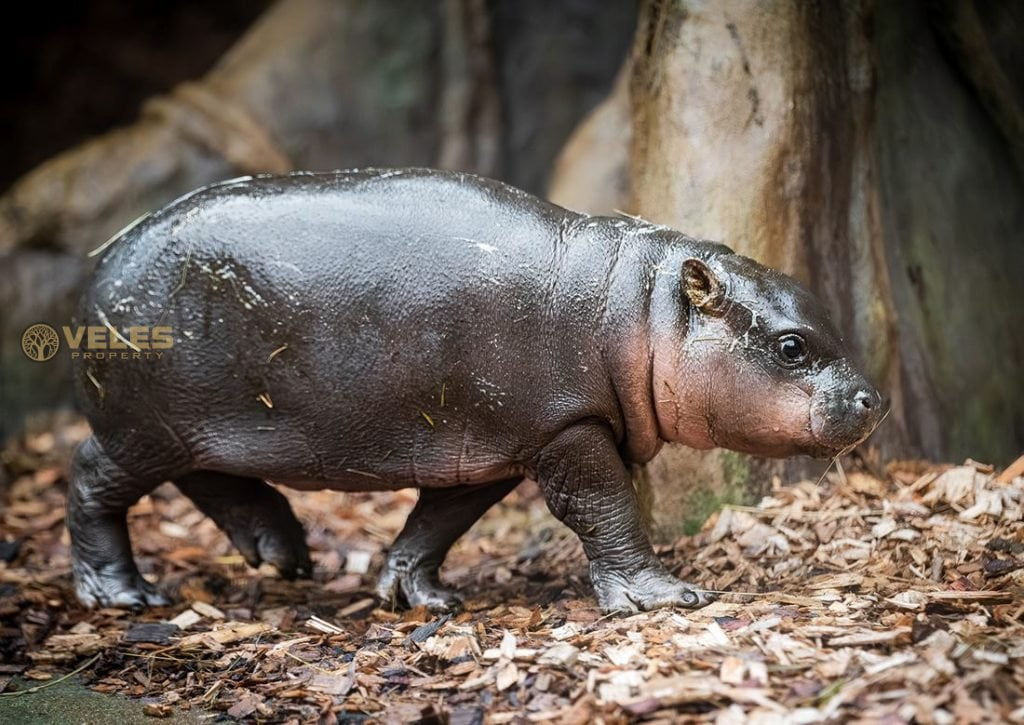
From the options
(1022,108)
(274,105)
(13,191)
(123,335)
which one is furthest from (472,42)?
(123,335)

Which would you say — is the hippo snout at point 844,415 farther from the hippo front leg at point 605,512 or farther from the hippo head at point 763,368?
the hippo front leg at point 605,512

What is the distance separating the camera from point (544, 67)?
36.8 feet

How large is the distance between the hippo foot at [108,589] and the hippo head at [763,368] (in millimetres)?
2914

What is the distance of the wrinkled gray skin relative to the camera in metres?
5.24

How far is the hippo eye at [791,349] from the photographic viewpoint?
5160mm

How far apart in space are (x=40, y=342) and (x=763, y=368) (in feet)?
19.2

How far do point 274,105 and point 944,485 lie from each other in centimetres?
669

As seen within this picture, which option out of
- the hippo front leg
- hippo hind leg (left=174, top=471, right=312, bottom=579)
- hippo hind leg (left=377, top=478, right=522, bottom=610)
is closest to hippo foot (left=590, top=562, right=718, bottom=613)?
the hippo front leg

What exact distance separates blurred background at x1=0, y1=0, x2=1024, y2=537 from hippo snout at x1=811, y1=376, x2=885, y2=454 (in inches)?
46.4

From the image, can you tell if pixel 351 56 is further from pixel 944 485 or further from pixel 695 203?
pixel 944 485

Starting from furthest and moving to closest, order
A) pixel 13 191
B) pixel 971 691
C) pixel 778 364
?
pixel 13 191 → pixel 778 364 → pixel 971 691

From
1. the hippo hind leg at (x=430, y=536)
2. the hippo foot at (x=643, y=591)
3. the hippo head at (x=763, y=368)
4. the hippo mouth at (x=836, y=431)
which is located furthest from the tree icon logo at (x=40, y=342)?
A: the hippo mouth at (x=836, y=431)

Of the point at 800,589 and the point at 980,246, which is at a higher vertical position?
the point at 980,246

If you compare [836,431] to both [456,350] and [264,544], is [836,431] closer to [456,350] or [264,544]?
[456,350]
